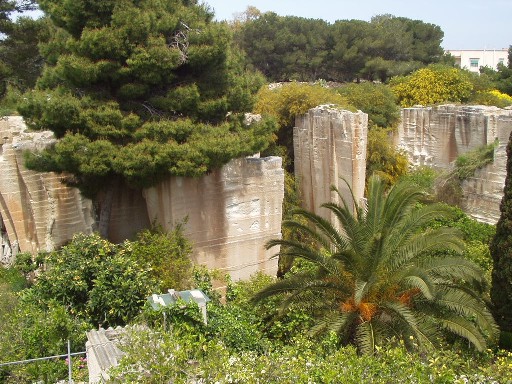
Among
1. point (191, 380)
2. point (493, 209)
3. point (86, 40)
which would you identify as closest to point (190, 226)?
point (86, 40)

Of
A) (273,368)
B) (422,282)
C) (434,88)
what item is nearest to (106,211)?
(422,282)

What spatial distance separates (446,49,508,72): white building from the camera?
61.2 m

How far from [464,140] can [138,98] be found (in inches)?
444

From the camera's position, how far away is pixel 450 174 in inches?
619

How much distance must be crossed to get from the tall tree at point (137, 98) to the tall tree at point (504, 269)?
4.15 meters

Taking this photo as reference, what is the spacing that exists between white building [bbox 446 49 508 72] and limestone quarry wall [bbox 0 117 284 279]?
179ft

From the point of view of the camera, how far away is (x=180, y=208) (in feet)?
35.1

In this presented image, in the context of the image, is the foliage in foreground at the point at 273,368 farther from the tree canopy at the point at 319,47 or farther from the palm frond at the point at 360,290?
the tree canopy at the point at 319,47

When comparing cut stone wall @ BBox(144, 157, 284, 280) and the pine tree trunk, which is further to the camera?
the pine tree trunk

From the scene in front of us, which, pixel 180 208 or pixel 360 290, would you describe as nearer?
pixel 360 290

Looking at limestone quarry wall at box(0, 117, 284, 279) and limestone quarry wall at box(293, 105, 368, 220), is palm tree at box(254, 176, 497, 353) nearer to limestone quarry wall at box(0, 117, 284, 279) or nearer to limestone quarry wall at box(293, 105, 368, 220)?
limestone quarry wall at box(0, 117, 284, 279)

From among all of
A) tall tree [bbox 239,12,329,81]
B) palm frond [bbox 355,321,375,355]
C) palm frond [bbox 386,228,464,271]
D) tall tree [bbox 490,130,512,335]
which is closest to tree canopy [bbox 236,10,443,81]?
tall tree [bbox 239,12,329,81]

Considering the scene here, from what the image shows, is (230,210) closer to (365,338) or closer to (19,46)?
(365,338)

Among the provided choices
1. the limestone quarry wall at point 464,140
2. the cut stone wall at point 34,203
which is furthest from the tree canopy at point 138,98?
the limestone quarry wall at point 464,140
